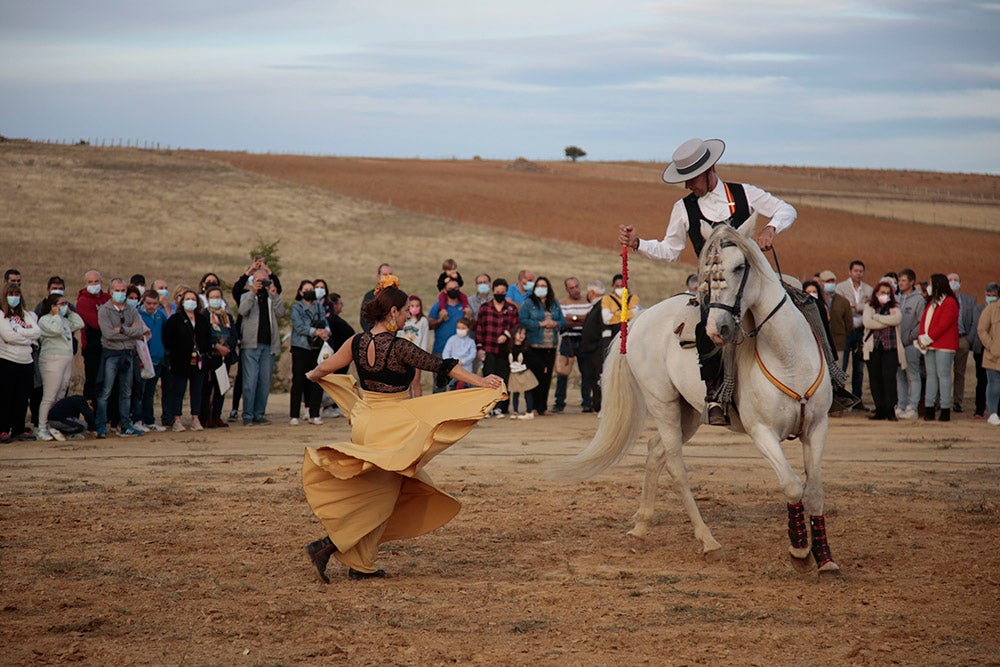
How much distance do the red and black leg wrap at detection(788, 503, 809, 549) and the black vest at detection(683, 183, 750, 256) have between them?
2.20 metres

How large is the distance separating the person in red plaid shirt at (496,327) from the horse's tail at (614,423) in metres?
7.77

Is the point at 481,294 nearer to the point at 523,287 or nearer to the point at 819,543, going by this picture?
the point at 523,287

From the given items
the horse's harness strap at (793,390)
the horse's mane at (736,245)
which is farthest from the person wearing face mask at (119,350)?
the horse's harness strap at (793,390)

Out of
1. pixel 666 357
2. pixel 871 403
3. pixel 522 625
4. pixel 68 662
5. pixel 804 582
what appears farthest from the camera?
pixel 871 403

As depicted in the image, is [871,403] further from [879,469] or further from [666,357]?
[666,357]

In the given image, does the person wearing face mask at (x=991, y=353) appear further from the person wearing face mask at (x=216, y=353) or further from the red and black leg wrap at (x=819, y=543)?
the person wearing face mask at (x=216, y=353)

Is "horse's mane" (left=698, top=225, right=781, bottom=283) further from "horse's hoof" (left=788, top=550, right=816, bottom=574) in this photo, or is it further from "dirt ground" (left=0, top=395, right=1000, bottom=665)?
"dirt ground" (left=0, top=395, right=1000, bottom=665)

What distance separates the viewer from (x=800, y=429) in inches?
292

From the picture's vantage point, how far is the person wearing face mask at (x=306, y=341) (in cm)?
1625

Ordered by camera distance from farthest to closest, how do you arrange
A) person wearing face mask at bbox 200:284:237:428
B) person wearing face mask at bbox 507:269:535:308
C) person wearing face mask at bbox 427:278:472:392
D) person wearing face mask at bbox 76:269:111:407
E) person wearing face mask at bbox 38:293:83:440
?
person wearing face mask at bbox 507:269:535:308, person wearing face mask at bbox 427:278:472:392, person wearing face mask at bbox 200:284:237:428, person wearing face mask at bbox 76:269:111:407, person wearing face mask at bbox 38:293:83:440

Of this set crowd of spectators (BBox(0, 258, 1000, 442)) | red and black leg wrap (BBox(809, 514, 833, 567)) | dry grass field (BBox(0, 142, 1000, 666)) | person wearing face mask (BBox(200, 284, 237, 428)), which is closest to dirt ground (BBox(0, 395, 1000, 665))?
dry grass field (BBox(0, 142, 1000, 666))

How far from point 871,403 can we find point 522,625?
49.0ft

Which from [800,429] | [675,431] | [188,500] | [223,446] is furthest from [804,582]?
[223,446]

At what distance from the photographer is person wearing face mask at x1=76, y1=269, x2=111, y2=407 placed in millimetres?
14398
